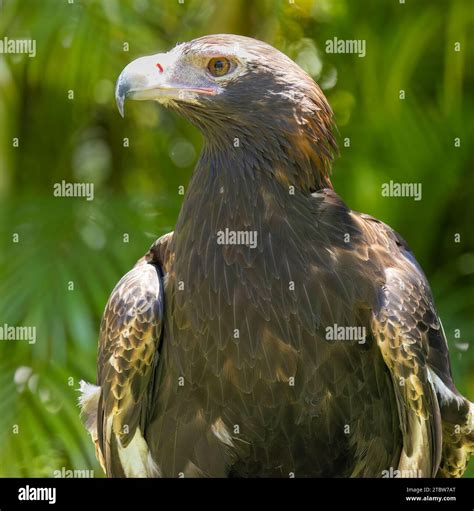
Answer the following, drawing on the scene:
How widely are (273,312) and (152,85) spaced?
1.04 meters

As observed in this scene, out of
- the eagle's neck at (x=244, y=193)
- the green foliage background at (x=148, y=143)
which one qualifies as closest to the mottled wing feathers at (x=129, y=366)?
the eagle's neck at (x=244, y=193)

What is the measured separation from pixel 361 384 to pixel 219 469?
710 millimetres

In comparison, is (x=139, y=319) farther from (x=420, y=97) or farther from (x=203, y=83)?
(x=420, y=97)

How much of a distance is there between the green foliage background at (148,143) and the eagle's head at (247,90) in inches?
73.9

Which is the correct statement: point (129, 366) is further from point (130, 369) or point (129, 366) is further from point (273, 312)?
point (273, 312)

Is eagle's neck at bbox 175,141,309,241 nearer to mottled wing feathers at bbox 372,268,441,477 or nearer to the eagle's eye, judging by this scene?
→ the eagle's eye

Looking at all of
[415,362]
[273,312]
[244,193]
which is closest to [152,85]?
[244,193]

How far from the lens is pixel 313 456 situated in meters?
4.23

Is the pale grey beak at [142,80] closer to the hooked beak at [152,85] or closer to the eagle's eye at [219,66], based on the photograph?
the hooked beak at [152,85]

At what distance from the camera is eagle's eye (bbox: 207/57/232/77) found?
13.4ft

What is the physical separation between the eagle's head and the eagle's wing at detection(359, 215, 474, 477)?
1.74 ft

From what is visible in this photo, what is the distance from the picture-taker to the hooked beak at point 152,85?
13.1 feet
